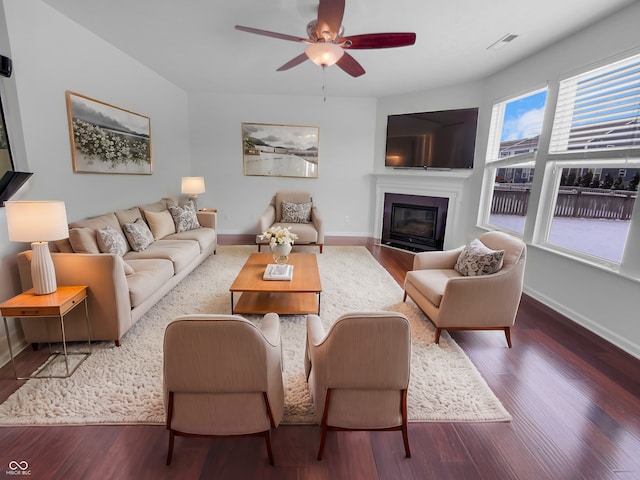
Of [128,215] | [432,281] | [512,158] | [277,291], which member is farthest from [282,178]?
[432,281]

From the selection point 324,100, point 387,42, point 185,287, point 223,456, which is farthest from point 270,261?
point 324,100

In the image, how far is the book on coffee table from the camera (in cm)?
287

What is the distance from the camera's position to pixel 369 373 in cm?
130

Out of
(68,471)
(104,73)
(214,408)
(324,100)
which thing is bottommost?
(68,471)

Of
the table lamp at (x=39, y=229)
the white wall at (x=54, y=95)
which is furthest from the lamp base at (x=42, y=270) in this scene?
the white wall at (x=54, y=95)

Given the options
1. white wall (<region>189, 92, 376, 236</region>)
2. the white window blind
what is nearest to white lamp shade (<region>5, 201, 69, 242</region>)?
white wall (<region>189, 92, 376, 236</region>)

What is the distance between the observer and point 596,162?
2865mm

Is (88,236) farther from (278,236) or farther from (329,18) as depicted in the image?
(329,18)

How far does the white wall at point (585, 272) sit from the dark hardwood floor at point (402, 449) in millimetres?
715

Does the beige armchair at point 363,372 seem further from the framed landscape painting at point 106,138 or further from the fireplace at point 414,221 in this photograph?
the fireplace at point 414,221

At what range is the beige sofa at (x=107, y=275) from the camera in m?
2.20

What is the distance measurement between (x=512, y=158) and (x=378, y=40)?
2529 mm

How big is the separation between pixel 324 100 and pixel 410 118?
61.5 inches

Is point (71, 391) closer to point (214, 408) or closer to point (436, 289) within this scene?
point (214, 408)
